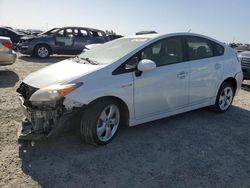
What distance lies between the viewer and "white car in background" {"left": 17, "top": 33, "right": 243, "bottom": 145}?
3.81 m

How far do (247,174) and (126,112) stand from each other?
1788 mm

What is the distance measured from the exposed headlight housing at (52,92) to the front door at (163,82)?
3.32 ft

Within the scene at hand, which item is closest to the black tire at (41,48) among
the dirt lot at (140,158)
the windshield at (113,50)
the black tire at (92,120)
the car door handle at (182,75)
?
the dirt lot at (140,158)

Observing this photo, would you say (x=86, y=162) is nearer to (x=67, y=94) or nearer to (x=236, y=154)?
(x=67, y=94)

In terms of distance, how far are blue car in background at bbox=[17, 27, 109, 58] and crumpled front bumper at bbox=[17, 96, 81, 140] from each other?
11.6 meters

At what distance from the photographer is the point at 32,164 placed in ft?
11.8

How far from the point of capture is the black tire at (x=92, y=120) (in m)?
3.91

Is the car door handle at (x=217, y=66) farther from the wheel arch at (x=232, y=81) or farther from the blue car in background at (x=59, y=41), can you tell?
the blue car in background at (x=59, y=41)

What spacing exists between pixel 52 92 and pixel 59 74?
51 centimetres

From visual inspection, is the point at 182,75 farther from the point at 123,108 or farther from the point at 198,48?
the point at 123,108

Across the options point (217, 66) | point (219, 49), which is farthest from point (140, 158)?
point (219, 49)

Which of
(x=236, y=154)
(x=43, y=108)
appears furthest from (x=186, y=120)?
(x=43, y=108)

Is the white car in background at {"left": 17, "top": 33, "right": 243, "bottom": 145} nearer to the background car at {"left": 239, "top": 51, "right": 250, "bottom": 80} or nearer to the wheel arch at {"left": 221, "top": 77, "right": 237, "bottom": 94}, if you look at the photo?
the wheel arch at {"left": 221, "top": 77, "right": 237, "bottom": 94}

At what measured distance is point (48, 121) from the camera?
3828 millimetres
